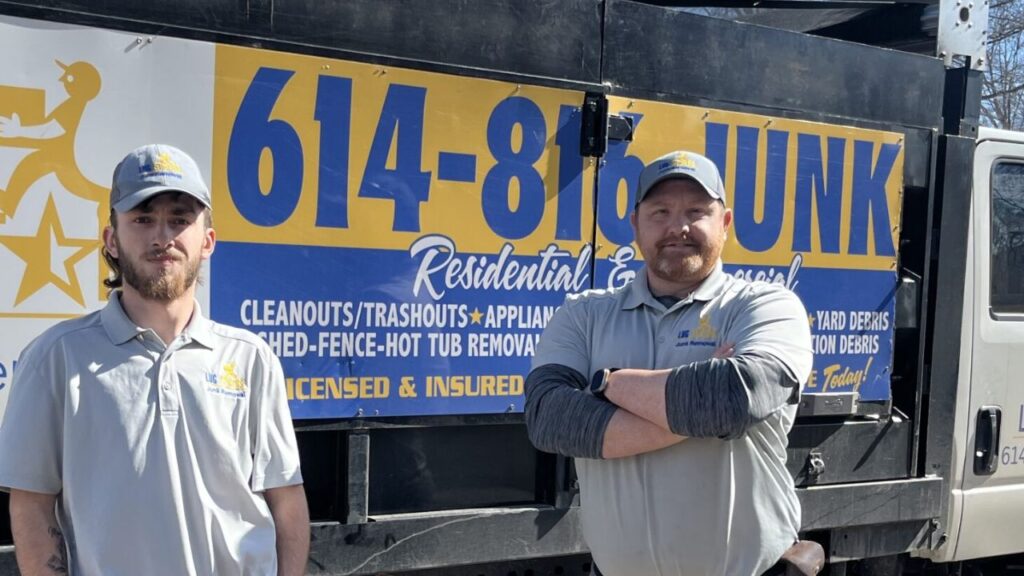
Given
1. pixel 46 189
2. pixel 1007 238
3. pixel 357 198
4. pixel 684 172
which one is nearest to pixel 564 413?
pixel 684 172

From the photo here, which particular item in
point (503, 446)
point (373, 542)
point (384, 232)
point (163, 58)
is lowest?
point (373, 542)

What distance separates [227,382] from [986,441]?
12.3 ft

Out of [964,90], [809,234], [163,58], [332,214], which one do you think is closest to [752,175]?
[809,234]

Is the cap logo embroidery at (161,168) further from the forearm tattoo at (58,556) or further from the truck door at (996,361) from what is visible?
the truck door at (996,361)

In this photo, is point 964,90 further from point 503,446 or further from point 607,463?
point 607,463

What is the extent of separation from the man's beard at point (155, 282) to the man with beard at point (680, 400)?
0.85 meters

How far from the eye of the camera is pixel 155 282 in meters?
2.21

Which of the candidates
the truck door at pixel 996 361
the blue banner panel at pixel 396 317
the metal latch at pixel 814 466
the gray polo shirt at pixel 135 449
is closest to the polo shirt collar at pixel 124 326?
the gray polo shirt at pixel 135 449

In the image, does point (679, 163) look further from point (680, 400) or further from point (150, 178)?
point (150, 178)

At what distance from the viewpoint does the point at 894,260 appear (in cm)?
448

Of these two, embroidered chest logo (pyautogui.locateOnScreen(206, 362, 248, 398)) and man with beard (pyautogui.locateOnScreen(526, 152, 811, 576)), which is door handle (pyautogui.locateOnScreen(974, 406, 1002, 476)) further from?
embroidered chest logo (pyautogui.locateOnScreen(206, 362, 248, 398))

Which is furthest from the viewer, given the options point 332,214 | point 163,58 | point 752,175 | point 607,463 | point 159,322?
point 752,175

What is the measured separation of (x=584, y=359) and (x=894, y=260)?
218 cm

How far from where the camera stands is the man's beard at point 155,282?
2.20m
